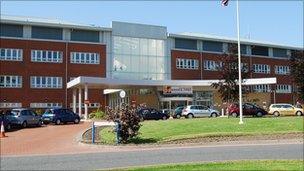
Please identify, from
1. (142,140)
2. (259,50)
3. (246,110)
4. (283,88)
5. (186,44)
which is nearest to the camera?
(142,140)

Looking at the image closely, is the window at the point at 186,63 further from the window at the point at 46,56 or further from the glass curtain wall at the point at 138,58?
the window at the point at 46,56

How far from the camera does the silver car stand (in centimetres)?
3658

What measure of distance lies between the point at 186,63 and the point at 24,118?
37.6 m

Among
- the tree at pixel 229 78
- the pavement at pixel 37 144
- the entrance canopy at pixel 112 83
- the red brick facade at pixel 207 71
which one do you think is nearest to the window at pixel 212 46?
the red brick facade at pixel 207 71

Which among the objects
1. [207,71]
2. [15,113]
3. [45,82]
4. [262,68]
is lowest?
[15,113]

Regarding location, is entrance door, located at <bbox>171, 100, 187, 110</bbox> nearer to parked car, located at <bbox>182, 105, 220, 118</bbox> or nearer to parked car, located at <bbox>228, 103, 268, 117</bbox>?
parked car, located at <bbox>182, 105, 220, 118</bbox>

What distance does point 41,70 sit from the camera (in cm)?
5997

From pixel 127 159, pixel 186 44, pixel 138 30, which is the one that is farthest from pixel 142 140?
pixel 186 44

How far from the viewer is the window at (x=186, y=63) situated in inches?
2771

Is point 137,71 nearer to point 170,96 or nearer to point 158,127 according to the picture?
point 170,96

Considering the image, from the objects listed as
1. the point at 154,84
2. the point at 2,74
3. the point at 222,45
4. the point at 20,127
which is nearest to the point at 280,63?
the point at 222,45

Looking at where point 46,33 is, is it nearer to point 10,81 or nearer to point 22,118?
point 10,81

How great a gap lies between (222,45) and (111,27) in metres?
19.1

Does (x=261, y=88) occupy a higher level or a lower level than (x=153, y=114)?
higher
